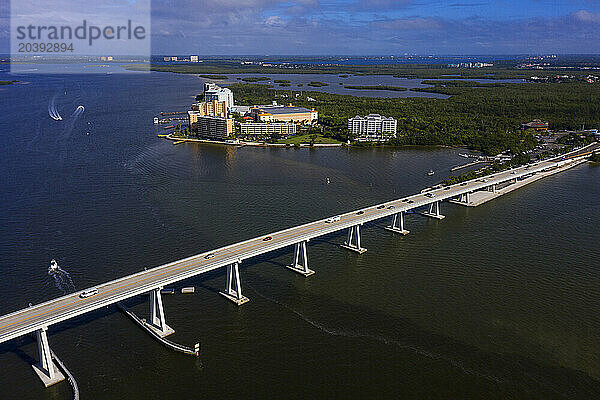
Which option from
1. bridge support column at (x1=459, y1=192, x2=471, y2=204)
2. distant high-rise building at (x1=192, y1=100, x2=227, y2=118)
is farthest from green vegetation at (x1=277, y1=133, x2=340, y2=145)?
bridge support column at (x1=459, y1=192, x2=471, y2=204)

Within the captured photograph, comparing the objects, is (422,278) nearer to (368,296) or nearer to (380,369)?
(368,296)

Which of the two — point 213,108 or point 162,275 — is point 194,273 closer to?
point 162,275

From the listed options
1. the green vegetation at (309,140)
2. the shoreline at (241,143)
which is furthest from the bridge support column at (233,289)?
the green vegetation at (309,140)

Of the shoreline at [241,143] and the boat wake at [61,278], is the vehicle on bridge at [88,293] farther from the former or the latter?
the shoreline at [241,143]

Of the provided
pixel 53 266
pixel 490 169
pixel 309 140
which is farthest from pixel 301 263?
pixel 309 140

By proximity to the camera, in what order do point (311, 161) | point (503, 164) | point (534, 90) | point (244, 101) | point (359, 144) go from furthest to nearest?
point (534, 90)
point (244, 101)
point (359, 144)
point (311, 161)
point (503, 164)

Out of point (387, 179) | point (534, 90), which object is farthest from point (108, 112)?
point (534, 90)
